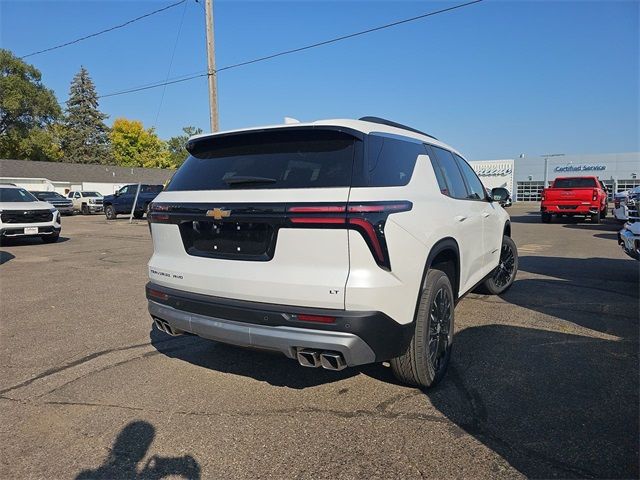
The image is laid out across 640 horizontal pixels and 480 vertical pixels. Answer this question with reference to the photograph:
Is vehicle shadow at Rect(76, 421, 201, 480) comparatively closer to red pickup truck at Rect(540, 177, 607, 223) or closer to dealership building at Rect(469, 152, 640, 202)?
red pickup truck at Rect(540, 177, 607, 223)

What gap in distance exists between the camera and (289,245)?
2850 millimetres

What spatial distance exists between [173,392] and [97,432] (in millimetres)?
625

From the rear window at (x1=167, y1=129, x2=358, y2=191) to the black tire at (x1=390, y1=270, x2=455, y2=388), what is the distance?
3.40 feet

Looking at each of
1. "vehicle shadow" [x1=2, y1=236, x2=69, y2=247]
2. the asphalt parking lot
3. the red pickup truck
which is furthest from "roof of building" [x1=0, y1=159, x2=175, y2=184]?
the asphalt parking lot

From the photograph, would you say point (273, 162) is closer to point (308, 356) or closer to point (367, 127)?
point (367, 127)

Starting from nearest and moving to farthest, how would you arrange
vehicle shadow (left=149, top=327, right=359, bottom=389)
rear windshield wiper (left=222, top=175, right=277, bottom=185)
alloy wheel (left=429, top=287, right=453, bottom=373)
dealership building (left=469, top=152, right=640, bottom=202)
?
rear windshield wiper (left=222, top=175, right=277, bottom=185)
alloy wheel (left=429, top=287, right=453, bottom=373)
vehicle shadow (left=149, top=327, right=359, bottom=389)
dealership building (left=469, top=152, right=640, bottom=202)

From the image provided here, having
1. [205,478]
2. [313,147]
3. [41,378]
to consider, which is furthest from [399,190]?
[41,378]

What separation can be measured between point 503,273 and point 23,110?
57788 mm

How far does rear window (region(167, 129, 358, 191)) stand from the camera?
2.95 m

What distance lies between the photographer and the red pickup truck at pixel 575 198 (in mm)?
18422

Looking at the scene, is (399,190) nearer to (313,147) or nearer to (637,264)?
(313,147)

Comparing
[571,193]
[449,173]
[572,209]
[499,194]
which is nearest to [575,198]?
[571,193]

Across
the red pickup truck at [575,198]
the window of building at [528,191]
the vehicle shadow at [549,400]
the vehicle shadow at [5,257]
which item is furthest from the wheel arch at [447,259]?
the window of building at [528,191]

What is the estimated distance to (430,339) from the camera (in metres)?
3.40
